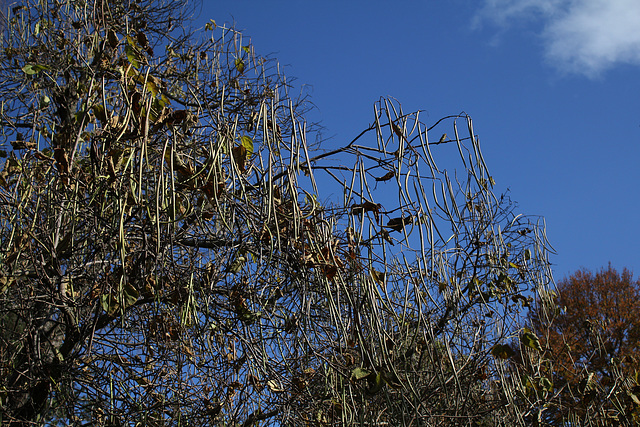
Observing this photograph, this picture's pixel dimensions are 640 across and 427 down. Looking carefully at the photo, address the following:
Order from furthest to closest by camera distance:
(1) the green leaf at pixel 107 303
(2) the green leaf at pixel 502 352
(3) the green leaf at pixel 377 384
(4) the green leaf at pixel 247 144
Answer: (2) the green leaf at pixel 502 352, (4) the green leaf at pixel 247 144, (1) the green leaf at pixel 107 303, (3) the green leaf at pixel 377 384

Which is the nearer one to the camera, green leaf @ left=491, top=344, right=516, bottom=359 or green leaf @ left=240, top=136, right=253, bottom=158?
green leaf @ left=240, top=136, right=253, bottom=158

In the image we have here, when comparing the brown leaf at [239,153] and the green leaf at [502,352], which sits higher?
the brown leaf at [239,153]

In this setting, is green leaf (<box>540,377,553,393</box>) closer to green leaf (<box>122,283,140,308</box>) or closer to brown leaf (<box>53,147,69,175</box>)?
green leaf (<box>122,283,140,308</box>)

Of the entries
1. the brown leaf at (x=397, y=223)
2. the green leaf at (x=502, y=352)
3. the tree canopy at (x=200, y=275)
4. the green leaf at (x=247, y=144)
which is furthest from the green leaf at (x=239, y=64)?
the green leaf at (x=502, y=352)

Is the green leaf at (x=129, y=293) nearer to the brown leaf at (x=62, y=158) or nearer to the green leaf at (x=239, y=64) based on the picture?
the brown leaf at (x=62, y=158)

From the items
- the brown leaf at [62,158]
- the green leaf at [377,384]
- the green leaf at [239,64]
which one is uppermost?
the green leaf at [239,64]

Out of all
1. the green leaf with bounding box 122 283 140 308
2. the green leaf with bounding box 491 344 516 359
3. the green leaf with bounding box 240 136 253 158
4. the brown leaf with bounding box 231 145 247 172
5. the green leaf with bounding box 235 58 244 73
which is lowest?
the green leaf with bounding box 491 344 516 359

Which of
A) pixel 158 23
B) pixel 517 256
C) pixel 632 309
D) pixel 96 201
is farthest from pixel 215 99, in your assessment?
pixel 632 309

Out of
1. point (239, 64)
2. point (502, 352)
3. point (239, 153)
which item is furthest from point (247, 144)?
point (239, 64)

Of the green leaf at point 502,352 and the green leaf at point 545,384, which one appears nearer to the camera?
the green leaf at point 502,352

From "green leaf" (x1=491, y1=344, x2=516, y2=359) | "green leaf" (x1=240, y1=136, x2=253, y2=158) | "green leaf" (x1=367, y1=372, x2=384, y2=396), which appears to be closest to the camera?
"green leaf" (x1=367, y1=372, x2=384, y2=396)

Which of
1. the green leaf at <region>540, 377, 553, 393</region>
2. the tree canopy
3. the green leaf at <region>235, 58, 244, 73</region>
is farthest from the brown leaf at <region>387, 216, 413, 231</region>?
the green leaf at <region>235, 58, 244, 73</region>

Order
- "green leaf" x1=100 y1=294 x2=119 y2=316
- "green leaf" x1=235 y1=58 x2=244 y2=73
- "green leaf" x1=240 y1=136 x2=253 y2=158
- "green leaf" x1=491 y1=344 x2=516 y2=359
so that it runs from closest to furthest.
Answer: "green leaf" x1=100 y1=294 x2=119 y2=316
"green leaf" x1=240 y1=136 x2=253 y2=158
"green leaf" x1=491 y1=344 x2=516 y2=359
"green leaf" x1=235 y1=58 x2=244 y2=73

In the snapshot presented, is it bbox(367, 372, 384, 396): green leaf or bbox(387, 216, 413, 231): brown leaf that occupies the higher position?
bbox(387, 216, 413, 231): brown leaf
